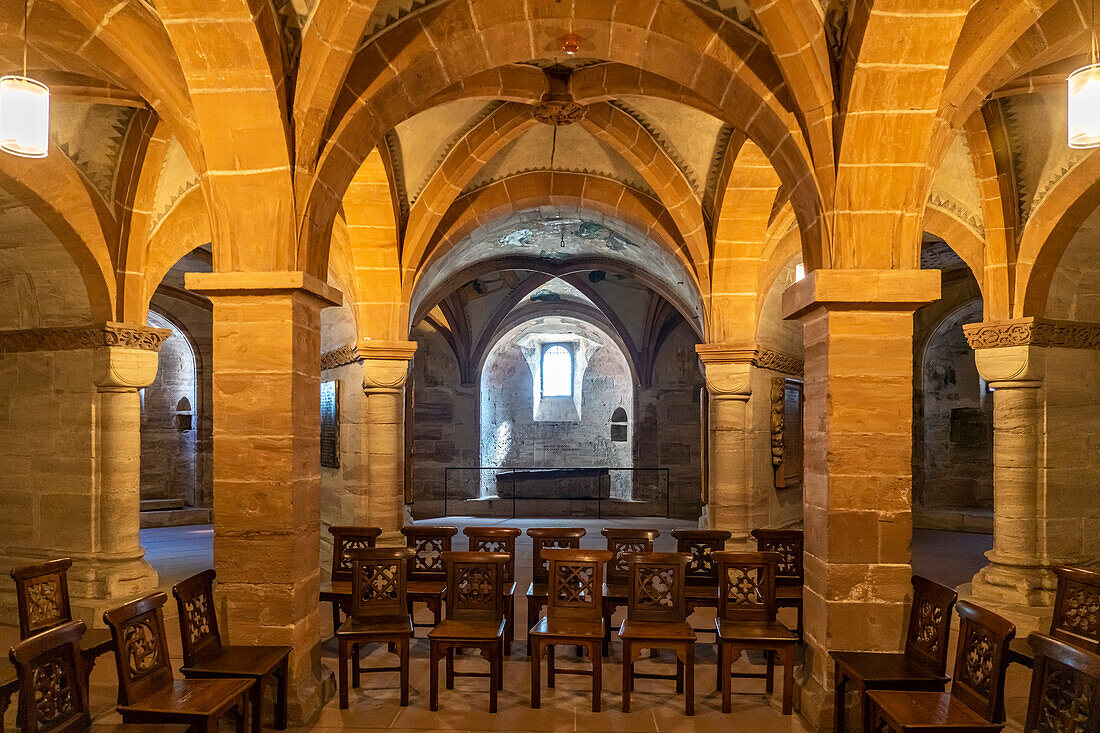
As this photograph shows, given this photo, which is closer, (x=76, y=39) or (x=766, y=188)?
(x=76, y=39)

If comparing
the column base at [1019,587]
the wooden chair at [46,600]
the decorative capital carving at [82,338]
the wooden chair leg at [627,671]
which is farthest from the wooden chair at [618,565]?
the decorative capital carving at [82,338]

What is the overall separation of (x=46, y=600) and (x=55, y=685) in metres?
1.72

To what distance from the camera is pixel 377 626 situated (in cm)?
428

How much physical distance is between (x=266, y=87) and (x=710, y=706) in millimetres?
4031

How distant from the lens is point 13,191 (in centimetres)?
563

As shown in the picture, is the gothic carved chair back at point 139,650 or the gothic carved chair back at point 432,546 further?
the gothic carved chair back at point 432,546

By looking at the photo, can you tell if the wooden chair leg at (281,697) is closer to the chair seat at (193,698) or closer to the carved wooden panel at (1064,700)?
the chair seat at (193,698)

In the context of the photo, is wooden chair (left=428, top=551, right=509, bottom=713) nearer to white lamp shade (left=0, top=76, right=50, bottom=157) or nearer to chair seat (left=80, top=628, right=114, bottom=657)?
chair seat (left=80, top=628, right=114, bottom=657)

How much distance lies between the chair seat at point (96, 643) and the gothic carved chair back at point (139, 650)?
332 mm

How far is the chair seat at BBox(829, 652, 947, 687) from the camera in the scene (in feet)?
11.5

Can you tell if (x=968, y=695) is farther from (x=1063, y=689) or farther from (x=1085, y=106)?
(x=1085, y=106)

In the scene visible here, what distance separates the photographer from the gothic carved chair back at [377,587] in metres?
4.42

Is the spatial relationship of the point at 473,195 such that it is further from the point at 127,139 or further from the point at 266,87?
the point at 266,87

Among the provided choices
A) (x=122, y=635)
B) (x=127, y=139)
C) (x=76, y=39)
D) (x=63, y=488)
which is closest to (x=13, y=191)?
(x=127, y=139)
